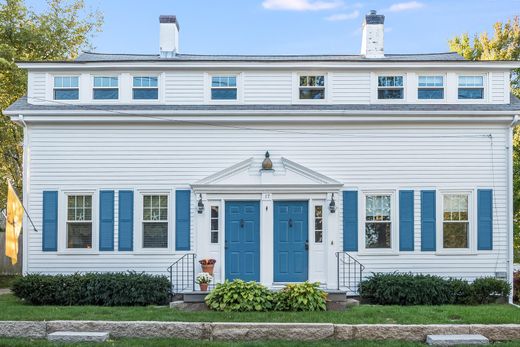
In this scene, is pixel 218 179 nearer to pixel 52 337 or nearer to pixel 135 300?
pixel 135 300

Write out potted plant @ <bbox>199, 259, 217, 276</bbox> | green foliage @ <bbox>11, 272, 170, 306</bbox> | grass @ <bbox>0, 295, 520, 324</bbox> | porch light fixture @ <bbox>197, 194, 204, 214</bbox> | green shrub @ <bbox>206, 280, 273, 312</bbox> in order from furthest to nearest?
porch light fixture @ <bbox>197, 194, 204, 214</bbox> → potted plant @ <bbox>199, 259, 217, 276</bbox> → green foliage @ <bbox>11, 272, 170, 306</bbox> → green shrub @ <bbox>206, 280, 273, 312</bbox> → grass @ <bbox>0, 295, 520, 324</bbox>

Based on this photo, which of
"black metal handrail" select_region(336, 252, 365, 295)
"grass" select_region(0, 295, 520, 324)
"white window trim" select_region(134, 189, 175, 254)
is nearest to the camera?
"grass" select_region(0, 295, 520, 324)

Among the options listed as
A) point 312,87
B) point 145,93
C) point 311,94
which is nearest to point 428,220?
point 311,94

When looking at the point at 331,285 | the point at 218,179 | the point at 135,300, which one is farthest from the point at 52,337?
the point at 331,285

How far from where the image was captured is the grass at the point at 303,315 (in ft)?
31.1

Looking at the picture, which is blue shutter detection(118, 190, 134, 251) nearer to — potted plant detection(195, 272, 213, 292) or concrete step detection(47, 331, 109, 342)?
potted plant detection(195, 272, 213, 292)

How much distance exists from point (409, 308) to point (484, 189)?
3.93 m

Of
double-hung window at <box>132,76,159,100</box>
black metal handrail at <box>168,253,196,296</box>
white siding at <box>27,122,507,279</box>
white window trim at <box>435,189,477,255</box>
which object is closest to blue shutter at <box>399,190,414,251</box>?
white siding at <box>27,122,507,279</box>

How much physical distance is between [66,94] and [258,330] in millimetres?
7930

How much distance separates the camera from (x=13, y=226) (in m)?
11.6

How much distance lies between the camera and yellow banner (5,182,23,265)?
11.5 metres

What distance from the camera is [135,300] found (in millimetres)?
11398

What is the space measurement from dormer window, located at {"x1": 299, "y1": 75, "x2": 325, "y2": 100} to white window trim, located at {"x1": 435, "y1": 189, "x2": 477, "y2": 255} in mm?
3758

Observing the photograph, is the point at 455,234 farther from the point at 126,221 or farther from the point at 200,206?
the point at 126,221
